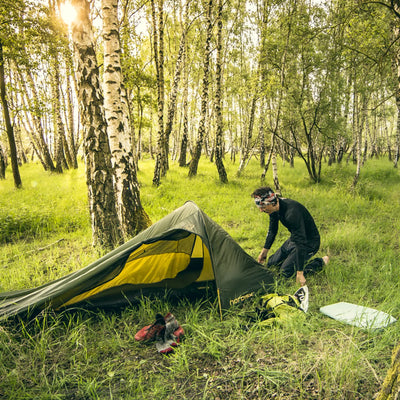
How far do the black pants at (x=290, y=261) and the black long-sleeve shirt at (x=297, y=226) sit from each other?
0.45 ft

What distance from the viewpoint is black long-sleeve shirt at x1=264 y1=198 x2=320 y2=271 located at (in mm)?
3463

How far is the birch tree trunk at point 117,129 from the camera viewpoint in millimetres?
5051

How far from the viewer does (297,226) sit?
3.52m

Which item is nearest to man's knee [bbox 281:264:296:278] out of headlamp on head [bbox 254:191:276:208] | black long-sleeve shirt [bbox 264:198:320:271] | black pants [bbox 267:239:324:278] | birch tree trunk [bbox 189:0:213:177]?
black pants [bbox 267:239:324:278]

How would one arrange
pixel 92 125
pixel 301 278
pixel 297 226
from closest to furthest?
pixel 301 278, pixel 297 226, pixel 92 125

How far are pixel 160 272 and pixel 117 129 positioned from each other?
308 centimetres

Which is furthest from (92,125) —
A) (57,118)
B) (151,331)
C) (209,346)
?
(57,118)

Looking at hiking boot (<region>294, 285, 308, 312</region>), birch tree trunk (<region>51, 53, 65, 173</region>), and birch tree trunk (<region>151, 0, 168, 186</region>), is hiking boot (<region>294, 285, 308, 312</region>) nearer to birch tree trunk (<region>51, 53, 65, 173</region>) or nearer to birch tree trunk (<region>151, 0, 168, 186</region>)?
birch tree trunk (<region>151, 0, 168, 186</region>)

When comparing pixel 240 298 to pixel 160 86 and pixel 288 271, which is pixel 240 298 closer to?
pixel 288 271

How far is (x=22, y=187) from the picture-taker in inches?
404

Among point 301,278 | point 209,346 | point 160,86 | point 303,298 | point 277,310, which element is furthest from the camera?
point 160,86

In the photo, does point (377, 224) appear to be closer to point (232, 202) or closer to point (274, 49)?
point (232, 202)

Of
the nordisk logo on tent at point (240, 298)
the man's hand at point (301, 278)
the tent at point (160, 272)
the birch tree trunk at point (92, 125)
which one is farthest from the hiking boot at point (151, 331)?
the birch tree trunk at point (92, 125)

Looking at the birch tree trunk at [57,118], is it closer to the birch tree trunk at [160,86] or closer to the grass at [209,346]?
the birch tree trunk at [160,86]
